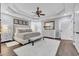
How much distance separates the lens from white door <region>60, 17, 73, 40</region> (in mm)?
1700

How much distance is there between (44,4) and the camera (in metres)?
1.71

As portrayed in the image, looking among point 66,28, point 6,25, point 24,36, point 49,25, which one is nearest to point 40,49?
point 24,36

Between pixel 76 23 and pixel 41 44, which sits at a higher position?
pixel 76 23

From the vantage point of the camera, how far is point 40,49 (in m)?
1.69

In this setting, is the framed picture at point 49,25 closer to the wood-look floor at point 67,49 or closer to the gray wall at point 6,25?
the wood-look floor at point 67,49

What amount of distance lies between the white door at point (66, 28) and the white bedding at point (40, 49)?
23cm

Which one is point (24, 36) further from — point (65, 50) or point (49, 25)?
point (65, 50)

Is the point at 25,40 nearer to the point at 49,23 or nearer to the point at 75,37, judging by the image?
the point at 49,23

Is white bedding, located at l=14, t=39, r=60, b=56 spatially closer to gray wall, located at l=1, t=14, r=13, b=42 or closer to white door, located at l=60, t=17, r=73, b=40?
white door, located at l=60, t=17, r=73, b=40

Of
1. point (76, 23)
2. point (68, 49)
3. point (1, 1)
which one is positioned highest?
point (1, 1)

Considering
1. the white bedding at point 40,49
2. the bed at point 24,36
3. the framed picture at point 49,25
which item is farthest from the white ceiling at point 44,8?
the white bedding at point 40,49

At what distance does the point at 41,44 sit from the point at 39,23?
0.48 meters

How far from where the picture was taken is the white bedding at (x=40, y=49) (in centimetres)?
166

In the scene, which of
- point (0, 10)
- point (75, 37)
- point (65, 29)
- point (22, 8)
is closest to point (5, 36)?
point (0, 10)
